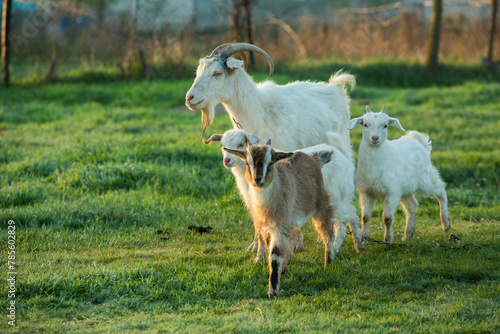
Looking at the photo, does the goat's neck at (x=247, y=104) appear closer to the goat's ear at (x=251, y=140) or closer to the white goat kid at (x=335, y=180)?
the white goat kid at (x=335, y=180)

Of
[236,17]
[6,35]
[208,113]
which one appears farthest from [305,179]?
[6,35]

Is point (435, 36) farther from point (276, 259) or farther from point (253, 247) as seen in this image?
point (276, 259)

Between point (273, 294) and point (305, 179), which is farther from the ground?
point (305, 179)

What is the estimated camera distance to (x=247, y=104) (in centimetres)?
590

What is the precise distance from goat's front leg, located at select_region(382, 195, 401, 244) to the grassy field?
0.18 meters

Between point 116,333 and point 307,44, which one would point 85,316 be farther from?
point 307,44

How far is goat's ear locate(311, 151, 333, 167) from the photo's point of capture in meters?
5.19

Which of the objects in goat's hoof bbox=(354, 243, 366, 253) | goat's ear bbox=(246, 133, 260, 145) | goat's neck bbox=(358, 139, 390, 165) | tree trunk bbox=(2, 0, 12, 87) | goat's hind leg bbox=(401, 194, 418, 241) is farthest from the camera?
tree trunk bbox=(2, 0, 12, 87)

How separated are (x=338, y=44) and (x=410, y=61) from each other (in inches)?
93.7

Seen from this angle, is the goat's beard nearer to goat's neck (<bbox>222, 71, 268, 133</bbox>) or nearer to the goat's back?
goat's neck (<bbox>222, 71, 268, 133</bbox>)

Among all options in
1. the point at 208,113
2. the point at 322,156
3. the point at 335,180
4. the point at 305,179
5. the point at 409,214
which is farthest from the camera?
the point at 409,214

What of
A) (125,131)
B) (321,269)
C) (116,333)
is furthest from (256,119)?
(125,131)

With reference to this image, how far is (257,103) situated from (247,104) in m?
0.11

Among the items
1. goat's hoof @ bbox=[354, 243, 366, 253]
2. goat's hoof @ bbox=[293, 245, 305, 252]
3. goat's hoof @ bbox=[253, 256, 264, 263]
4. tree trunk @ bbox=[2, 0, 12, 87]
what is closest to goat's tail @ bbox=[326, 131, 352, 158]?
goat's hoof @ bbox=[354, 243, 366, 253]
